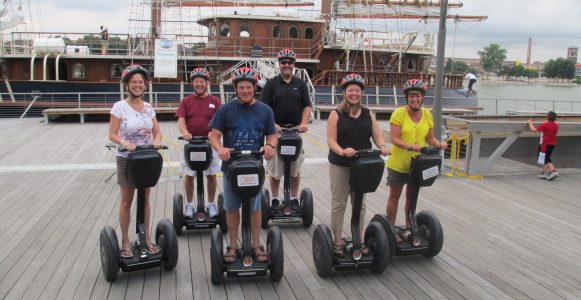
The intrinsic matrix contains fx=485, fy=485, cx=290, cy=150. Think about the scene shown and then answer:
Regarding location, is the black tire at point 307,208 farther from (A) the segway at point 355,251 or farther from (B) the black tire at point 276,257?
(B) the black tire at point 276,257

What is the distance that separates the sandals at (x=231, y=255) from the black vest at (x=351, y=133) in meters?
1.12

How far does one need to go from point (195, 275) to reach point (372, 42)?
22.5 m

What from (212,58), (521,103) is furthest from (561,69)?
(212,58)

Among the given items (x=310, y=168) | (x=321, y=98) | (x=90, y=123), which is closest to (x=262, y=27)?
(x=321, y=98)

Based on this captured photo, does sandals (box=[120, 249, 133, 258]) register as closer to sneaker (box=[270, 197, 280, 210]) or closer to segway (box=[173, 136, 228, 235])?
segway (box=[173, 136, 228, 235])

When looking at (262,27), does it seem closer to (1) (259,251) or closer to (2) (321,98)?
(2) (321,98)

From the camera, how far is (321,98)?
2094 centimetres

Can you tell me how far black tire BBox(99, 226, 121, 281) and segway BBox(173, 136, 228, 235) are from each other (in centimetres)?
115

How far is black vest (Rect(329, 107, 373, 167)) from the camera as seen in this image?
4.08 metres

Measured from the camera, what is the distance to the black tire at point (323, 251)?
4.09 m

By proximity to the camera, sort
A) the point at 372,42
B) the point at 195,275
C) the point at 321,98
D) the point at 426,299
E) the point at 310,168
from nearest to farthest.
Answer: the point at 426,299
the point at 195,275
the point at 310,168
the point at 321,98
the point at 372,42

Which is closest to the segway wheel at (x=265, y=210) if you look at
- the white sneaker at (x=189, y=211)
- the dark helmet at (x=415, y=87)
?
the white sneaker at (x=189, y=211)

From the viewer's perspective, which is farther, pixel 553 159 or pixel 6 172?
pixel 553 159

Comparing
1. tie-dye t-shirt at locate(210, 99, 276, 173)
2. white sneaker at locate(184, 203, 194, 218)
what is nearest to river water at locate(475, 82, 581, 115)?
white sneaker at locate(184, 203, 194, 218)
